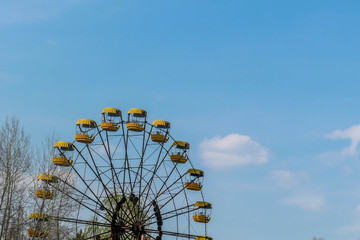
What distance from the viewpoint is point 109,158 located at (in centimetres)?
3412

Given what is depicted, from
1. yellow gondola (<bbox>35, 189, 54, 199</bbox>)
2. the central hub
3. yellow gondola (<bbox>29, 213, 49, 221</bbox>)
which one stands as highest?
yellow gondola (<bbox>35, 189, 54, 199</bbox>)

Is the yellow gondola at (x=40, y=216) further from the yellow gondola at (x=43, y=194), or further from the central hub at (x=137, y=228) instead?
the central hub at (x=137, y=228)

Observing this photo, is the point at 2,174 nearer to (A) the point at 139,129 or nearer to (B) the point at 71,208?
(B) the point at 71,208

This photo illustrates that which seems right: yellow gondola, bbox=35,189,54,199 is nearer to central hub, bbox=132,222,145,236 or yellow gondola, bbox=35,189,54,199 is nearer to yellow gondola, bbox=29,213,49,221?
yellow gondola, bbox=29,213,49,221

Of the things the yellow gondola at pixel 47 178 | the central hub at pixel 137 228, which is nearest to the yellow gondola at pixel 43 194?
the yellow gondola at pixel 47 178

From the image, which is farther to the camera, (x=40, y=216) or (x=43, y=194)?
(x=43, y=194)

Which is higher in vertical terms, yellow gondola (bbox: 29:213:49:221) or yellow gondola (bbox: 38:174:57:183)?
yellow gondola (bbox: 38:174:57:183)

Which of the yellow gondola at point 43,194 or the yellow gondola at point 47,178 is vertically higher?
the yellow gondola at point 47,178

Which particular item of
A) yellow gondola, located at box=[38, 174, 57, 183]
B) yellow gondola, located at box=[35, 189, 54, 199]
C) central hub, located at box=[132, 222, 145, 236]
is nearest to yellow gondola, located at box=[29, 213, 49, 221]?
yellow gondola, located at box=[35, 189, 54, 199]

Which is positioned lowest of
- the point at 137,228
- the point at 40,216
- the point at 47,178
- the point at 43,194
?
the point at 137,228

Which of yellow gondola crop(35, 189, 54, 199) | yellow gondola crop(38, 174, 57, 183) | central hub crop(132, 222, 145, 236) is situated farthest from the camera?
yellow gondola crop(35, 189, 54, 199)

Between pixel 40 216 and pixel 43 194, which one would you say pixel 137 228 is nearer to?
A: pixel 40 216

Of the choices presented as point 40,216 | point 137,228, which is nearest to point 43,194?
point 40,216

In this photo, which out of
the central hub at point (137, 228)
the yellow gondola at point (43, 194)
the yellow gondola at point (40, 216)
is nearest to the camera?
the central hub at point (137, 228)
